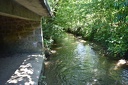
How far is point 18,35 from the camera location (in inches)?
328

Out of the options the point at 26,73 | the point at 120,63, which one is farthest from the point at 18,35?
the point at 120,63

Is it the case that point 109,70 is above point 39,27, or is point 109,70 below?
below

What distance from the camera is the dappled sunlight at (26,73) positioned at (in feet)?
16.0

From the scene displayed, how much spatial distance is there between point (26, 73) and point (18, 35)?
313 centimetres

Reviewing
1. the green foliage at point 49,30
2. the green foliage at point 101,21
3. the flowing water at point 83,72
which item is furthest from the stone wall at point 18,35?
the green foliage at point 49,30

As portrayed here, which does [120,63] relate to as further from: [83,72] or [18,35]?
[18,35]

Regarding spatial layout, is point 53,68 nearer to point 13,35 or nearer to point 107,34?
point 13,35

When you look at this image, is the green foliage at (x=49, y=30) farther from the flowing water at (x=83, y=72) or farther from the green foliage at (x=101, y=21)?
the flowing water at (x=83, y=72)

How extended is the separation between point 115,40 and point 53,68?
2878mm

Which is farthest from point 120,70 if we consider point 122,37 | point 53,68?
point 53,68

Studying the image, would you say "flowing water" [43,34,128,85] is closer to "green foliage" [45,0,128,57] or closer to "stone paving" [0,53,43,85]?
"stone paving" [0,53,43,85]

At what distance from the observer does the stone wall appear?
27.2ft

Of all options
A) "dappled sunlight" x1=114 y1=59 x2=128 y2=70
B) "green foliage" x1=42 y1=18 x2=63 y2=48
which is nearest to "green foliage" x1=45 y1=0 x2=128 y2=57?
"green foliage" x1=42 y1=18 x2=63 y2=48

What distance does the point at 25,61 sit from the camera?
22.4 feet
